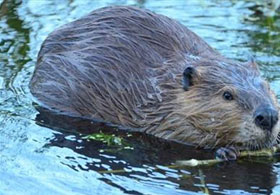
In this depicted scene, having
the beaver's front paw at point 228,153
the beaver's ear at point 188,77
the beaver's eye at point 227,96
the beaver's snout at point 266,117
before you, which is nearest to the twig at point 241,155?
the beaver's front paw at point 228,153

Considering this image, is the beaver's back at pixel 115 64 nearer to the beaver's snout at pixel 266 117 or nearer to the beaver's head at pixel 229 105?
the beaver's head at pixel 229 105

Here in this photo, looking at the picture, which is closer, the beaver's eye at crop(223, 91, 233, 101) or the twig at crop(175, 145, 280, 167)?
the twig at crop(175, 145, 280, 167)

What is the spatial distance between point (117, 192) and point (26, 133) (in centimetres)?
→ 120

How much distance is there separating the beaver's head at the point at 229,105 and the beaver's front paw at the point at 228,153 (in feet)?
0.16

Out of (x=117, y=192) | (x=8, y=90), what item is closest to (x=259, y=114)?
(x=117, y=192)

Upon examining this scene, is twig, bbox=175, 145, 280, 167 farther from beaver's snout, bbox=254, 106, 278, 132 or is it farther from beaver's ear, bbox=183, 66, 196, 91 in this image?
beaver's ear, bbox=183, 66, 196, 91

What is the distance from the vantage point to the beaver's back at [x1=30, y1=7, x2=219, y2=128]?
21.3 feet

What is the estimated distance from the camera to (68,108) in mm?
6738

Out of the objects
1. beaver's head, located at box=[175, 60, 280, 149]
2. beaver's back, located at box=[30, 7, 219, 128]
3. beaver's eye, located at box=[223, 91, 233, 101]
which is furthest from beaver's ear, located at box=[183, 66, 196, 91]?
beaver's eye, located at box=[223, 91, 233, 101]

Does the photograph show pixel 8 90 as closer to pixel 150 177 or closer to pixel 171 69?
pixel 171 69

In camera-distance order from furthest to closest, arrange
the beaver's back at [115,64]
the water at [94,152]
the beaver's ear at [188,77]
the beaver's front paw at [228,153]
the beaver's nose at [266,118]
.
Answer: the beaver's back at [115,64], the beaver's ear at [188,77], the beaver's front paw at [228,153], the beaver's nose at [266,118], the water at [94,152]

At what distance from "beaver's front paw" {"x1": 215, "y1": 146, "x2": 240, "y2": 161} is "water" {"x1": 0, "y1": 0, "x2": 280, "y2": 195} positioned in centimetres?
7

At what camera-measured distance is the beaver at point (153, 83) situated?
598cm

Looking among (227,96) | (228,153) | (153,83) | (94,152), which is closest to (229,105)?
(227,96)
